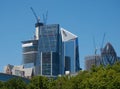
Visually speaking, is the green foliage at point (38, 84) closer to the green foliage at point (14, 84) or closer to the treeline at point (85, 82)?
the treeline at point (85, 82)

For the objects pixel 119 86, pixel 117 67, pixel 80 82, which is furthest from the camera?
pixel 117 67

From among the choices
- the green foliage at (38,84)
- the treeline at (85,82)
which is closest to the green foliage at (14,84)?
the treeline at (85,82)

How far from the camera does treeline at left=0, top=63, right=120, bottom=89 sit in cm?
9294

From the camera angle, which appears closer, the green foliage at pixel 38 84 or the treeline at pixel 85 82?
the treeline at pixel 85 82

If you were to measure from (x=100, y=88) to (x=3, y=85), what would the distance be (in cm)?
2915

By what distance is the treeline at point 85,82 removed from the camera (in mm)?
92938

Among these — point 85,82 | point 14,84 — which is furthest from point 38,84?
point 85,82

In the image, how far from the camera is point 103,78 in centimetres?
9419

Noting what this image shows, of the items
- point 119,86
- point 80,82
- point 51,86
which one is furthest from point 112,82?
point 51,86

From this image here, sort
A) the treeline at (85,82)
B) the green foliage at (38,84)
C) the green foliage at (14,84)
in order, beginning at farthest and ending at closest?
the green foliage at (14,84) → the green foliage at (38,84) → the treeline at (85,82)

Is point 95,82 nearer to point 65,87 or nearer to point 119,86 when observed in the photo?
point 119,86

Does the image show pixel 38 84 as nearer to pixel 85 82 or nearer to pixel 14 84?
pixel 14 84

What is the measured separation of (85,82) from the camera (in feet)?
317

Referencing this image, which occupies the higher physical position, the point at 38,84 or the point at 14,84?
the point at 14,84
